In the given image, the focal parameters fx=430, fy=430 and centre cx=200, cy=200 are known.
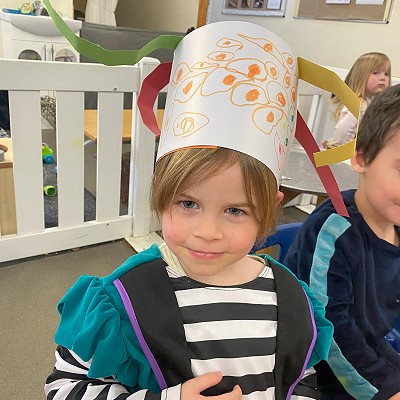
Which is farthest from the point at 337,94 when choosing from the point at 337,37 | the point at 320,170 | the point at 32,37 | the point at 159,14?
the point at 159,14

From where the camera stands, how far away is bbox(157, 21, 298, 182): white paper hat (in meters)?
0.55

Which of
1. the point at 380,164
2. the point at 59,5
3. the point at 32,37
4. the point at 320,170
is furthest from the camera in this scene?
the point at 59,5

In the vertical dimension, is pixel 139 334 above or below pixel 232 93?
below

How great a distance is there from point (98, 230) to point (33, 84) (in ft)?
2.23

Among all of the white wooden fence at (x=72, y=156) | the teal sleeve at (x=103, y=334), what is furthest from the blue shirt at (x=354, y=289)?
the white wooden fence at (x=72, y=156)

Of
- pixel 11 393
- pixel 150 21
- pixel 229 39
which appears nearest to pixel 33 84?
pixel 11 393

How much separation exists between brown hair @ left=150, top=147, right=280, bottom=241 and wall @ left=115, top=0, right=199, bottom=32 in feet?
12.0

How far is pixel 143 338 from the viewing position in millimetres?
568

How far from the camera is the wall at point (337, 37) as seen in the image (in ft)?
7.86

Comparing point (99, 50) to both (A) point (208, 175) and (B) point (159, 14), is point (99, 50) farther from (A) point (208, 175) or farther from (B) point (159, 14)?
(B) point (159, 14)

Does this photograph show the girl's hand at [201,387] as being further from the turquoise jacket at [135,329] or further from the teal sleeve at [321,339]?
the teal sleeve at [321,339]

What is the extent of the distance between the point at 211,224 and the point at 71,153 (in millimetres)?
1284

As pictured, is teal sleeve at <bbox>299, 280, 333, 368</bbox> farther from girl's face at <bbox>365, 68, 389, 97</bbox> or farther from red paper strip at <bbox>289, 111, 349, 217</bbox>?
girl's face at <bbox>365, 68, 389, 97</bbox>

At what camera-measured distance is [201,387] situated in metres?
0.55
